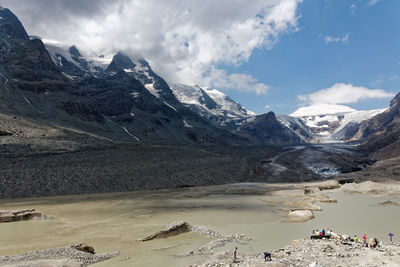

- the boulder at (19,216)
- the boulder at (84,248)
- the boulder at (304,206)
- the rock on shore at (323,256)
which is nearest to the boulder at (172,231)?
the boulder at (84,248)

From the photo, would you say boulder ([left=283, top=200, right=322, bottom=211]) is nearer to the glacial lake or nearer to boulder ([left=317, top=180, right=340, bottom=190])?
the glacial lake

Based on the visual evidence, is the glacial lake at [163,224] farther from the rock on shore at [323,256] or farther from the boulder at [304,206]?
the rock on shore at [323,256]

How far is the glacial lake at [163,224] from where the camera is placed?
27.7 m

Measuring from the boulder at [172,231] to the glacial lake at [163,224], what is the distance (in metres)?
0.92

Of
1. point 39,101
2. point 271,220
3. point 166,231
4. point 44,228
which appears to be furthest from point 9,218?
point 39,101

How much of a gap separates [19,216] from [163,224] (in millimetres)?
20564

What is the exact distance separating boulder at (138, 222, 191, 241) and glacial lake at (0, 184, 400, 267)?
92cm

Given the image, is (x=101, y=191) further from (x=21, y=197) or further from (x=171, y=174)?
(x=171, y=174)

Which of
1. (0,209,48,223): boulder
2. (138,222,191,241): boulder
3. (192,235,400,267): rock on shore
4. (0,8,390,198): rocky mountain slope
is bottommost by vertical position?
(192,235,400,267): rock on shore

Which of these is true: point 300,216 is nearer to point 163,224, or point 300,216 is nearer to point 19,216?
point 163,224

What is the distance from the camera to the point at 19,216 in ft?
129

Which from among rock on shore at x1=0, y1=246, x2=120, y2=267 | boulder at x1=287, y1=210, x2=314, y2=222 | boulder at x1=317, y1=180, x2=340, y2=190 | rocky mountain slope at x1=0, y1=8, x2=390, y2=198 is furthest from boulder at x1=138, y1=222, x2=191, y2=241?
boulder at x1=317, y1=180, x2=340, y2=190

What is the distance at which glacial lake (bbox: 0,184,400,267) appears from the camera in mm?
27672

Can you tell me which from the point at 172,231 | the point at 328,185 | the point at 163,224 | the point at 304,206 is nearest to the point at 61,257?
the point at 172,231
